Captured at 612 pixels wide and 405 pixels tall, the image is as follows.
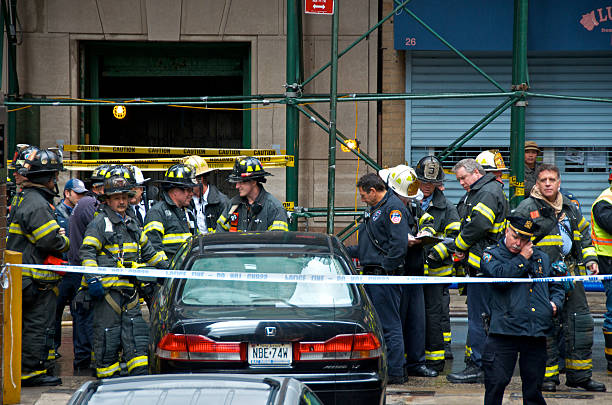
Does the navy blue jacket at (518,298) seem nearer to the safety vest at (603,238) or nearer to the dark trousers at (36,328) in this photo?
the safety vest at (603,238)

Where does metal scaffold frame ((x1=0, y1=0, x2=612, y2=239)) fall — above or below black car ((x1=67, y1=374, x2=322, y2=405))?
above

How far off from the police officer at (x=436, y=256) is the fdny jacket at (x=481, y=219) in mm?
434

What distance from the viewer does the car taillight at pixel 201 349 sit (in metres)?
5.60

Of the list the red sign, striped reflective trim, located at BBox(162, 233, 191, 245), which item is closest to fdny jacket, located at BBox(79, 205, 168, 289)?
striped reflective trim, located at BBox(162, 233, 191, 245)

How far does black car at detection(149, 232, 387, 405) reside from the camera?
5621 millimetres

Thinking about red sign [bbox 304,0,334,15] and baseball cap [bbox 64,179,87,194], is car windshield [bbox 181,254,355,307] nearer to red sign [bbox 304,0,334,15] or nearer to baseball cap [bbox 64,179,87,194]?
baseball cap [bbox 64,179,87,194]

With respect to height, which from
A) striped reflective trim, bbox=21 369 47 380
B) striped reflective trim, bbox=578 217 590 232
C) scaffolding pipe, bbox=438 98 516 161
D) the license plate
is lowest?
striped reflective trim, bbox=21 369 47 380

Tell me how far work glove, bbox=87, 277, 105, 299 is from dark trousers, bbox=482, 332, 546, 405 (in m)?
3.28

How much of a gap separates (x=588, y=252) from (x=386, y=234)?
1957 millimetres

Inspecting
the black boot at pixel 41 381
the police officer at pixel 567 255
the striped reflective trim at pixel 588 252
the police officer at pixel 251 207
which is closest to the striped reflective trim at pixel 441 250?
the police officer at pixel 567 255

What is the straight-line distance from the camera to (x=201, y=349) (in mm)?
5625

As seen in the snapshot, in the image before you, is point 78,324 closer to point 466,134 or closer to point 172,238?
point 172,238

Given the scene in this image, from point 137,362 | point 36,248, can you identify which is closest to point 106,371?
point 137,362

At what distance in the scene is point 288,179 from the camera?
37.5 ft
